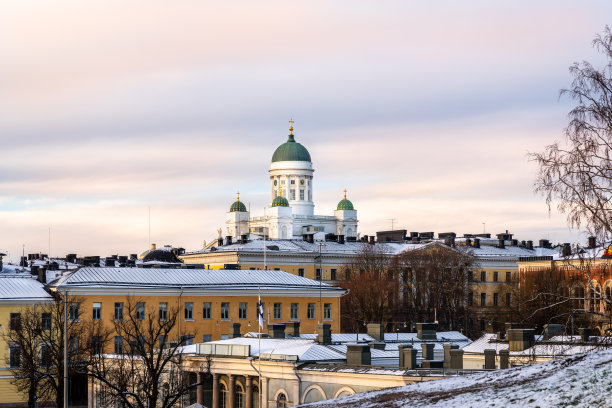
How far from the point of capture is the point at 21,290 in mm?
94312

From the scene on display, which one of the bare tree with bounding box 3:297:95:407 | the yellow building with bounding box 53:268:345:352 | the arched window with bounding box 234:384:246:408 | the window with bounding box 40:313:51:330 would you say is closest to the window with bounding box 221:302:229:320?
the yellow building with bounding box 53:268:345:352

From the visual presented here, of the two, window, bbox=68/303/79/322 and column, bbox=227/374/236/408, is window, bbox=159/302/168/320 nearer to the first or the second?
window, bbox=68/303/79/322

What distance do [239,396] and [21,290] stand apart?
33.7 m

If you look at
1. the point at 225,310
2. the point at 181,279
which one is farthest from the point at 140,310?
the point at 225,310

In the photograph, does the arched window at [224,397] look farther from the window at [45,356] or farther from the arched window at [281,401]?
the window at [45,356]

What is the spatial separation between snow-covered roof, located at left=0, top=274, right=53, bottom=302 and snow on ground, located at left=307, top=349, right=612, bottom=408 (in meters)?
58.2

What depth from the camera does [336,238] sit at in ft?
607

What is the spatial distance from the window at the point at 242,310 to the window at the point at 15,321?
2171 cm

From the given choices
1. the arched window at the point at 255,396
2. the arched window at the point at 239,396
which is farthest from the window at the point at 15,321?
the arched window at the point at 255,396

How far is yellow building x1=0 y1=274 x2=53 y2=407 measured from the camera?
89.7 meters

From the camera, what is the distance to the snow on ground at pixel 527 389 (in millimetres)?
29281

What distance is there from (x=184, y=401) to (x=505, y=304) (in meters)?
94.4

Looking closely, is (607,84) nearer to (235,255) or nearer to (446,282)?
(446,282)

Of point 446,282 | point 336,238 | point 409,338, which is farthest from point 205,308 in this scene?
point 336,238
